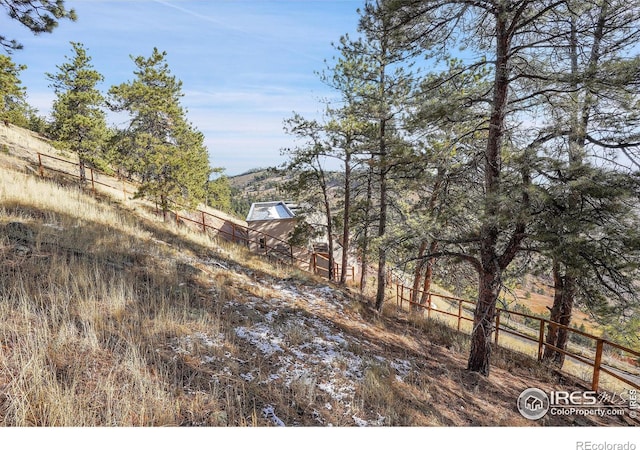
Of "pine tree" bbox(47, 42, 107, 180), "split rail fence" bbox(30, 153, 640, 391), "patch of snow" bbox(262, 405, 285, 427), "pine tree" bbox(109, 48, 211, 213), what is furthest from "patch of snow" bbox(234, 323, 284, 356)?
"pine tree" bbox(47, 42, 107, 180)

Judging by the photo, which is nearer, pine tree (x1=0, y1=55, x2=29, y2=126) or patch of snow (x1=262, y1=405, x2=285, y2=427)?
patch of snow (x1=262, y1=405, x2=285, y2=427)

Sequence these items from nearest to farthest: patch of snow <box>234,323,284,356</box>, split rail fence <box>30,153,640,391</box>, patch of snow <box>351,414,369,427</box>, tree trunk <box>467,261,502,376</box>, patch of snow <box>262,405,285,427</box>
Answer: patch of snow <box>262,405,285,427</box> < patch of snow <box>351,414,369,427</box> < patch of snow <box>234,323,284,356</box> < split rail fence <box>30,153,640,391</box> < tree trunk <box>467,261,502,376</box>

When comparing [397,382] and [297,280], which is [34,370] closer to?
[397,382]

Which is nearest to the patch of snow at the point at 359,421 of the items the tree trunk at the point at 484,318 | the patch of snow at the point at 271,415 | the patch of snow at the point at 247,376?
the patch of snow at the point at 271,415

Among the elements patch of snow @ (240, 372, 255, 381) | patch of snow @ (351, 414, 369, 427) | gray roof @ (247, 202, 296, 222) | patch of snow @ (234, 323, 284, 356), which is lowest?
patch of snow @ (351, 414, 369, 427)

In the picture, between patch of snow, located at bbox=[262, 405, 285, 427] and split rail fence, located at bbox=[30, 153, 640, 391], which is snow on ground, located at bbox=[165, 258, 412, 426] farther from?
split rail fence, located at bbox=[30, 153, 640, 391]

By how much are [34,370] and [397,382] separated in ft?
14.0

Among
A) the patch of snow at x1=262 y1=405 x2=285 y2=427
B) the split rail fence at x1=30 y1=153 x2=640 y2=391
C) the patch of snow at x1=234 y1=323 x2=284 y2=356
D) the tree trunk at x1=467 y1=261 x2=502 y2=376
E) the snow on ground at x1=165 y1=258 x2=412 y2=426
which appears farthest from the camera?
the tree trunk at x1=467 y1=261 x2=502 y2=376

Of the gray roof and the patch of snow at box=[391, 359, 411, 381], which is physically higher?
the gray roof

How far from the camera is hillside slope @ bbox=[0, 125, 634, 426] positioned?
2520 millimetres

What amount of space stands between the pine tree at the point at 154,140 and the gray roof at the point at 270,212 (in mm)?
12917

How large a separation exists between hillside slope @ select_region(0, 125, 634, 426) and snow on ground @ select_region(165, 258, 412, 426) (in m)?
0.03
